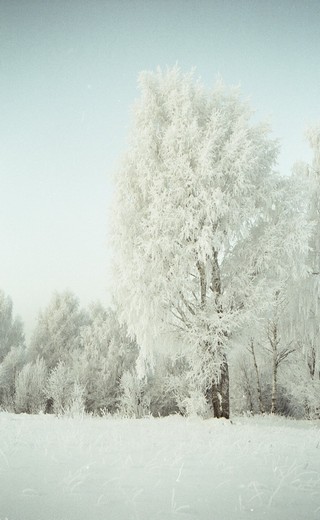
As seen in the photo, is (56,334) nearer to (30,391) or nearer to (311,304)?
(30,391)

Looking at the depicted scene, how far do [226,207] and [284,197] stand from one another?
6.58ft

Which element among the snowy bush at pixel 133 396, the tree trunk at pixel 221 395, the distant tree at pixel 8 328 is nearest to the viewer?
the tree trunk at pixel 221 395

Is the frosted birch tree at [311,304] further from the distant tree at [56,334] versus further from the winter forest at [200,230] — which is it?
the distant tree at [56,334]

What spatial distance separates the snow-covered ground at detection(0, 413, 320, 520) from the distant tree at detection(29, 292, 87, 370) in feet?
89.1

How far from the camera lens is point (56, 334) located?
101ft

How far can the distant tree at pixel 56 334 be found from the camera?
3047 cm

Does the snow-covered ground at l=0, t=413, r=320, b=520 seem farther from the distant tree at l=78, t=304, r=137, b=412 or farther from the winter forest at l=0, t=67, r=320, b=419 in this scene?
the distant tree at l=78, t=304, r=137, b=412

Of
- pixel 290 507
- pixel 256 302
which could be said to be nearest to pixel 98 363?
pixel 256 302

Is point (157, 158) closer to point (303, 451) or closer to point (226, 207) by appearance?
point (226, 207)

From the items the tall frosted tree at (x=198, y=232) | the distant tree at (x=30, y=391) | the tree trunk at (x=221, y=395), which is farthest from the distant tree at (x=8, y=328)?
the tree trunk at (x=221, y=395)

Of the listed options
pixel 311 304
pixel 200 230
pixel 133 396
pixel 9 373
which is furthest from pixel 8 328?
pixel 200 230

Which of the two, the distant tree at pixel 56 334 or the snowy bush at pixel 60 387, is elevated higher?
the distant tree at pixel 56 334

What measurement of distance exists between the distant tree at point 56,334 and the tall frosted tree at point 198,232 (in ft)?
75.1

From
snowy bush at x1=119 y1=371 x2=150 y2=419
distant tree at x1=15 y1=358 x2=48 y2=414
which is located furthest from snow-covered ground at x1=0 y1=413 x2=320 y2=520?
distant tree at x1=15 y1=358 x2=48 y2=414
